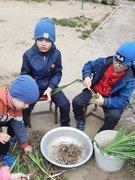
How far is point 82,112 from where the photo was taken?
121 inches

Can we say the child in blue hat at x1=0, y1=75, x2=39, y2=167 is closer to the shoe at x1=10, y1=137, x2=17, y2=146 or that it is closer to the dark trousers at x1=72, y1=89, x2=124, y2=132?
the shoe at x1=10, y1=137, x2=17, y2=146

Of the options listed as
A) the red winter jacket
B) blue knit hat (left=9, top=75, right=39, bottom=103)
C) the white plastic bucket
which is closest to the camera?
blue knit hat (left=9, top=75, right=39, bottom=103)

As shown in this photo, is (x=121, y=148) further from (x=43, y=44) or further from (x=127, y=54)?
(x=43, y=44)

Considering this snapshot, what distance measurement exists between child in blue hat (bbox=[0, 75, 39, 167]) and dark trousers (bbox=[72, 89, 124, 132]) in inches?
27.2

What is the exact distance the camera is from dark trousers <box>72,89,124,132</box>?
284 cm

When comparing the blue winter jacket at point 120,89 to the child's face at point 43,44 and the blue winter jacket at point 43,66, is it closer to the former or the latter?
the blue winter jacket at point 43,66

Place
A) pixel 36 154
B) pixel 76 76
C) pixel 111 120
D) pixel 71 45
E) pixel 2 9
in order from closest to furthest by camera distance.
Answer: pixel 36 154 → pixel 111 120 → pixel 76 76 → pixel 71 45 → pixel 2 9

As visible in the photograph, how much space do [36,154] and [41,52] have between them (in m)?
1.04

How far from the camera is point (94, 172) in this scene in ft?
8.81

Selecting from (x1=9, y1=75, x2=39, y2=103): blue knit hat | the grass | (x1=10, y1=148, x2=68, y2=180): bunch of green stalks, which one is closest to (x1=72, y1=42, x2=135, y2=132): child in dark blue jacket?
(x1=10, y1=148, x2=68, y2=180): bunch of green stalks

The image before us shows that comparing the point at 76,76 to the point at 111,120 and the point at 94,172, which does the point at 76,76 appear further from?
the point at 94,172

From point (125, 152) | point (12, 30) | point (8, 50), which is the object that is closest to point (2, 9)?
point (12, 30)

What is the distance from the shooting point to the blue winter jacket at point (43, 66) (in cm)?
289

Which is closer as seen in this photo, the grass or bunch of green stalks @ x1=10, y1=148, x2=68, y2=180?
bunch of green stalks @ x1=10, y1=148, x2=68, y2=180
